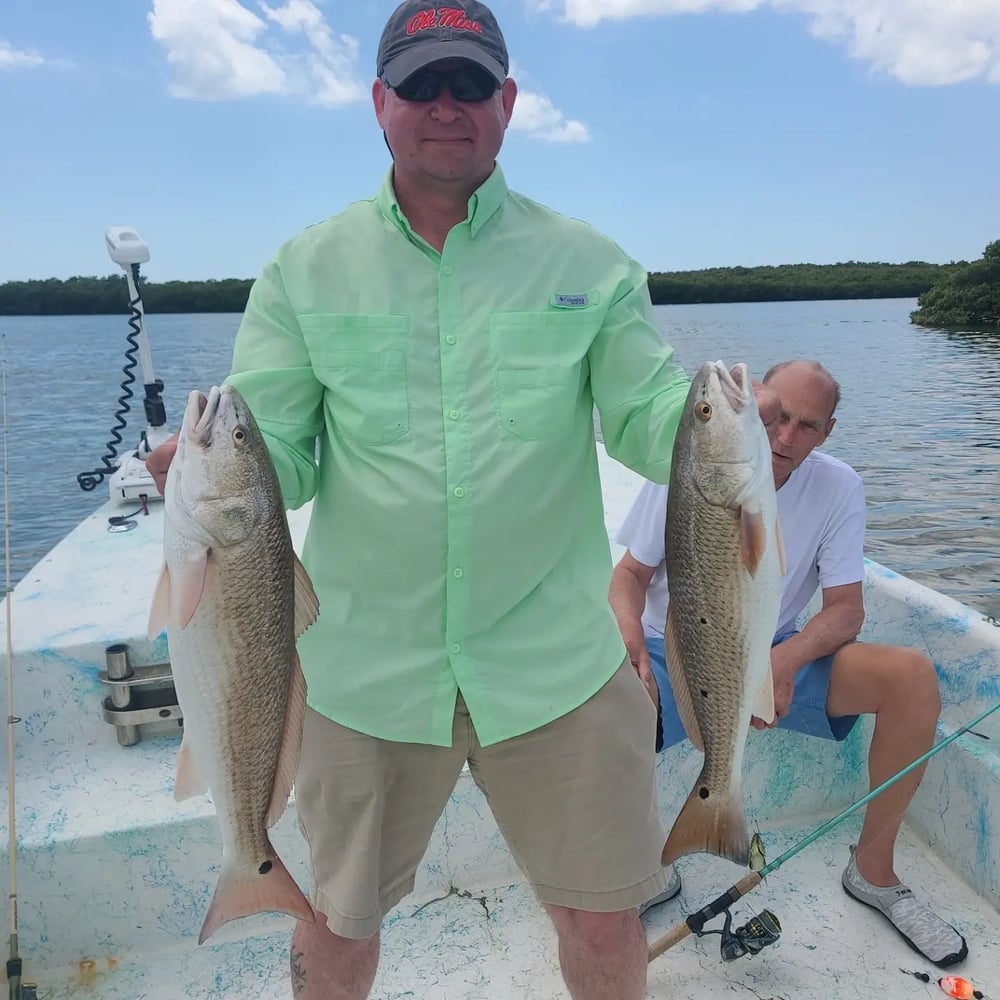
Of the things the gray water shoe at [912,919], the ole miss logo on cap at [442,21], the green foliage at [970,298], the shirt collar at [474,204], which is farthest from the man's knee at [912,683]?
the green foliage at [970,298]

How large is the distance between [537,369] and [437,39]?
81 centimetres

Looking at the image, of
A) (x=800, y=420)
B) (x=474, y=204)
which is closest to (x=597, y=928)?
(x=474, y=204)

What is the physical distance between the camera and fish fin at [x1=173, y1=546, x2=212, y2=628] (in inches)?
71.7

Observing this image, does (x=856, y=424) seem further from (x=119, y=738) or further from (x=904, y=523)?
(x=119, y=738)

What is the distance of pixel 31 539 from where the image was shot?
45.0 feet

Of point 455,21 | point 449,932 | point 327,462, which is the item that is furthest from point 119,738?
point 455,21

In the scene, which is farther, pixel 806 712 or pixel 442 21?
pixel 806 712

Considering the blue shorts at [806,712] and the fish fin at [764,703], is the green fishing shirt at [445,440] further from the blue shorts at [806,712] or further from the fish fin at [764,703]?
the blue shorts at [806,712]

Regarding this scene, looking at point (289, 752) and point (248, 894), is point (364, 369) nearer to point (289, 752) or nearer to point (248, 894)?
point (289, 752)

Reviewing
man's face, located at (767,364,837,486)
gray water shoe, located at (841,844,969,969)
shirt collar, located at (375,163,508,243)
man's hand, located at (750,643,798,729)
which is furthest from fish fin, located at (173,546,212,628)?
gray water shoe, located at (841,844,969,969)

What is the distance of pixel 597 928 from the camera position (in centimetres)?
228

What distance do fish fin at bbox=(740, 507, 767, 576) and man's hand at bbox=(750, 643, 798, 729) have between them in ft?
3.80

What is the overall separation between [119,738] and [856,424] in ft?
68.2

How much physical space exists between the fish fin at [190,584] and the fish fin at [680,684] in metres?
1.18
